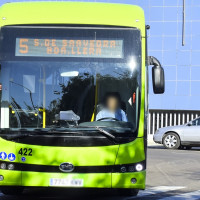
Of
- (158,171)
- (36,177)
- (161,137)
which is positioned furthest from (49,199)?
(161,137)

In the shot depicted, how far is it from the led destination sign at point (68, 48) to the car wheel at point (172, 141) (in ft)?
51.8

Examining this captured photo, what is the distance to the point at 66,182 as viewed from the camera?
8539 millimetres

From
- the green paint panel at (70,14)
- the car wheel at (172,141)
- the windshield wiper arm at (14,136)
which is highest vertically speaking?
the green paint panel at (70,14)

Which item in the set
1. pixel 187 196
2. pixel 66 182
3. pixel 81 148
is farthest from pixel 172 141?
pixel 66 182

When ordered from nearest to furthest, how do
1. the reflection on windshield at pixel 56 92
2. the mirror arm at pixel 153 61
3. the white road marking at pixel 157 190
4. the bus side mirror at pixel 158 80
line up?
1. the reflection on windshield at pixel 56 92
2. the bus side mirror at pixel 158 80
3. the mirror arm at pixel 153 61
4. the white road marking at pixel 157 190

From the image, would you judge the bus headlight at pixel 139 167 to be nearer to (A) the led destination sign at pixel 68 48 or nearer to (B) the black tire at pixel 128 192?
(B) the black tire at pixel 128 192

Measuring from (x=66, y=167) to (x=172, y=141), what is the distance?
16.4 metres

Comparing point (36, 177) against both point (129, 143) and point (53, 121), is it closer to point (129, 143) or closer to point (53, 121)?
point (53, 121)

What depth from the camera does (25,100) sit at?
8828mm

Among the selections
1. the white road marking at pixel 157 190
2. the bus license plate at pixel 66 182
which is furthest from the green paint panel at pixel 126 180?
the white road marking at pixel 157 190

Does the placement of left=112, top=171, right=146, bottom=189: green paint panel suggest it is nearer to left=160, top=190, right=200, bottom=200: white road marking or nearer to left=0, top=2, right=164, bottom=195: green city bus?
left=0, top=2, right=164, bottom=195: green city bus

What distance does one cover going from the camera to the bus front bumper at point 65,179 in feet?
28.0

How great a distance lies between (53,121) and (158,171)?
6765mm

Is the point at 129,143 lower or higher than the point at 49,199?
higher
